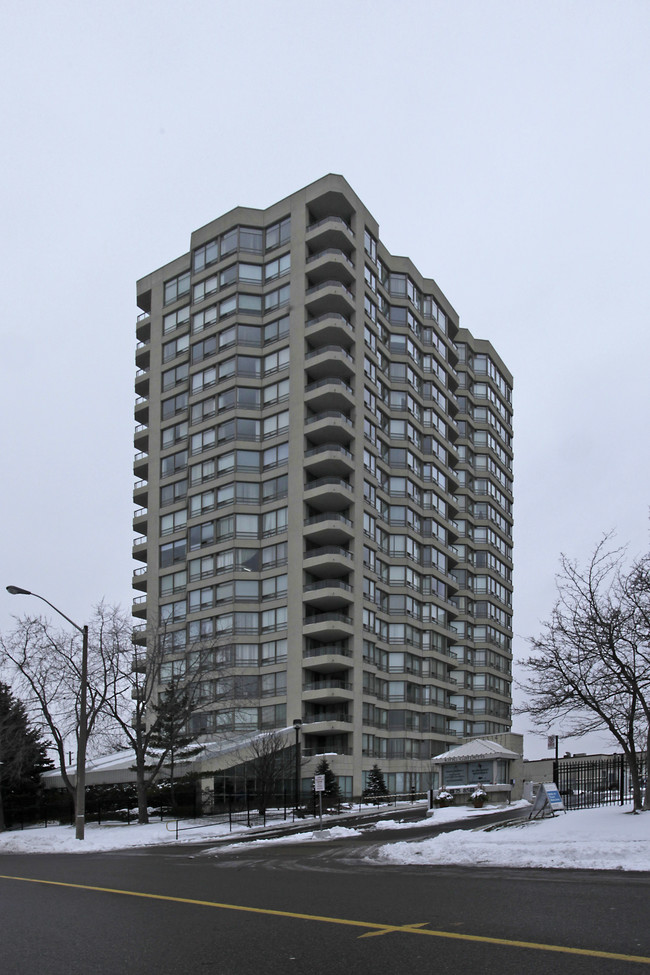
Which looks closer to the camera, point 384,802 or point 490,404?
point 384,802

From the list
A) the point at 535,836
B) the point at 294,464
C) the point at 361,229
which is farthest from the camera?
the point at 361,229

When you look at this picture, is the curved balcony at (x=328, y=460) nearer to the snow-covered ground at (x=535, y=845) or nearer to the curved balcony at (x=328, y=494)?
the curved balcony at (x=328, y=494)

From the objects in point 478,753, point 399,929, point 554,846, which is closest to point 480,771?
point 478,753

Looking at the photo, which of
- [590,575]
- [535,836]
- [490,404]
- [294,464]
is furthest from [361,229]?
[535,836]

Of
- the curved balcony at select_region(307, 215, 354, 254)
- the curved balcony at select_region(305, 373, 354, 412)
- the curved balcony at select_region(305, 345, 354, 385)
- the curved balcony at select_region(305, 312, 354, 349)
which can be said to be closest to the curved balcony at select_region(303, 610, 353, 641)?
the curved balcony at select_region(305, 373, 354, 412)

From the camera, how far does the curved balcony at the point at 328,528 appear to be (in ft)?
215

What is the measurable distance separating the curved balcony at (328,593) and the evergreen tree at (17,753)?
20548mm

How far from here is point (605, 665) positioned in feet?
83.0

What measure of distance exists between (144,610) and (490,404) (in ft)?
157

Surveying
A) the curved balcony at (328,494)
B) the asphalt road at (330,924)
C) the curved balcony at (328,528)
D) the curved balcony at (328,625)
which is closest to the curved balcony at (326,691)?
the curved balcony at (328,625)

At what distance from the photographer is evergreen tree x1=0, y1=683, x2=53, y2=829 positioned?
46.5m

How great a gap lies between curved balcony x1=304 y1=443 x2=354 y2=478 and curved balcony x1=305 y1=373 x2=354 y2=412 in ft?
9.88

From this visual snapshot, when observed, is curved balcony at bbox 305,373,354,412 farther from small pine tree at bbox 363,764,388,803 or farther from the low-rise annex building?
the low-rise annex building

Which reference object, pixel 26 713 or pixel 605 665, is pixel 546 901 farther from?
pixel 26 713
